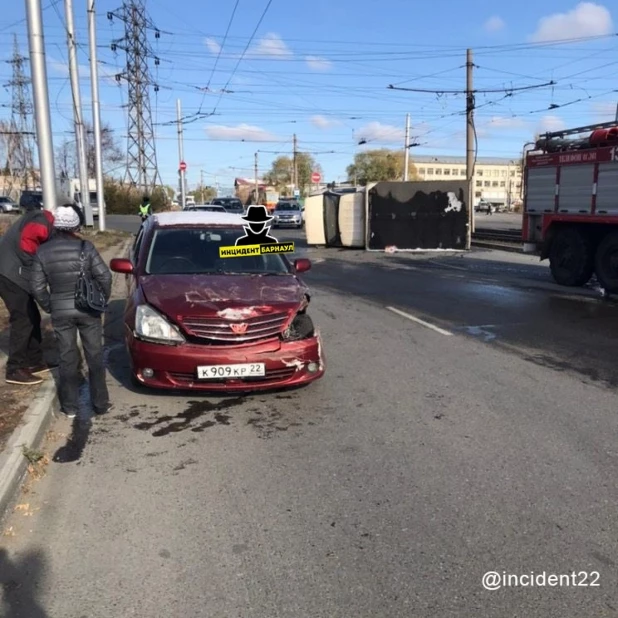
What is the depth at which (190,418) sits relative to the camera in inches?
203

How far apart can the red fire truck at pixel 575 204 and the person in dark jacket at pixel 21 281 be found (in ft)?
32.0

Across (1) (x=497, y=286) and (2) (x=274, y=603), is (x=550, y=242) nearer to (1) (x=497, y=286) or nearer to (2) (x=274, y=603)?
(1) (x=497, y=286)

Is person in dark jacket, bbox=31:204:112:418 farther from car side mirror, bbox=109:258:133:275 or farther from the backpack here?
car side mirror, bbox=109:258:133:275

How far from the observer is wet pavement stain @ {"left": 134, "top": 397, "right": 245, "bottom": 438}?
4922 mm

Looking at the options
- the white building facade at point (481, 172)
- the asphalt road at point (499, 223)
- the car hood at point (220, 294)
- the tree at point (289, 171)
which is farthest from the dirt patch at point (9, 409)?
the white building facade at point (481, 172)

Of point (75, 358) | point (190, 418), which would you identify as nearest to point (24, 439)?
point (75, 358)

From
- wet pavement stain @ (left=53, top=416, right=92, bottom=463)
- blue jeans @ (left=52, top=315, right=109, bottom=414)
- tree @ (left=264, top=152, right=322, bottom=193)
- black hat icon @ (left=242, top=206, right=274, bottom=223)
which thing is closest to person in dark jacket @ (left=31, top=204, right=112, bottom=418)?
blue jeans @ (left=52, top=315, right=109, bottom=414)

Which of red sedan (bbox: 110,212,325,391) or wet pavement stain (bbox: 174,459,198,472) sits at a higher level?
red sedan (bbox: 110,212,325,391)

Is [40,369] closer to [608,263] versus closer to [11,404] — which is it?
[11,404]

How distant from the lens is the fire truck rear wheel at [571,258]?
40.3ft

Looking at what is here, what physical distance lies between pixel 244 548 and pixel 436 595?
1.00m

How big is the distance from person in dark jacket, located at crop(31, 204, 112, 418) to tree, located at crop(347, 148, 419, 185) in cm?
9094

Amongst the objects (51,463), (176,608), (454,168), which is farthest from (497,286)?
(454,168)

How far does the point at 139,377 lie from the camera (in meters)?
5.28
